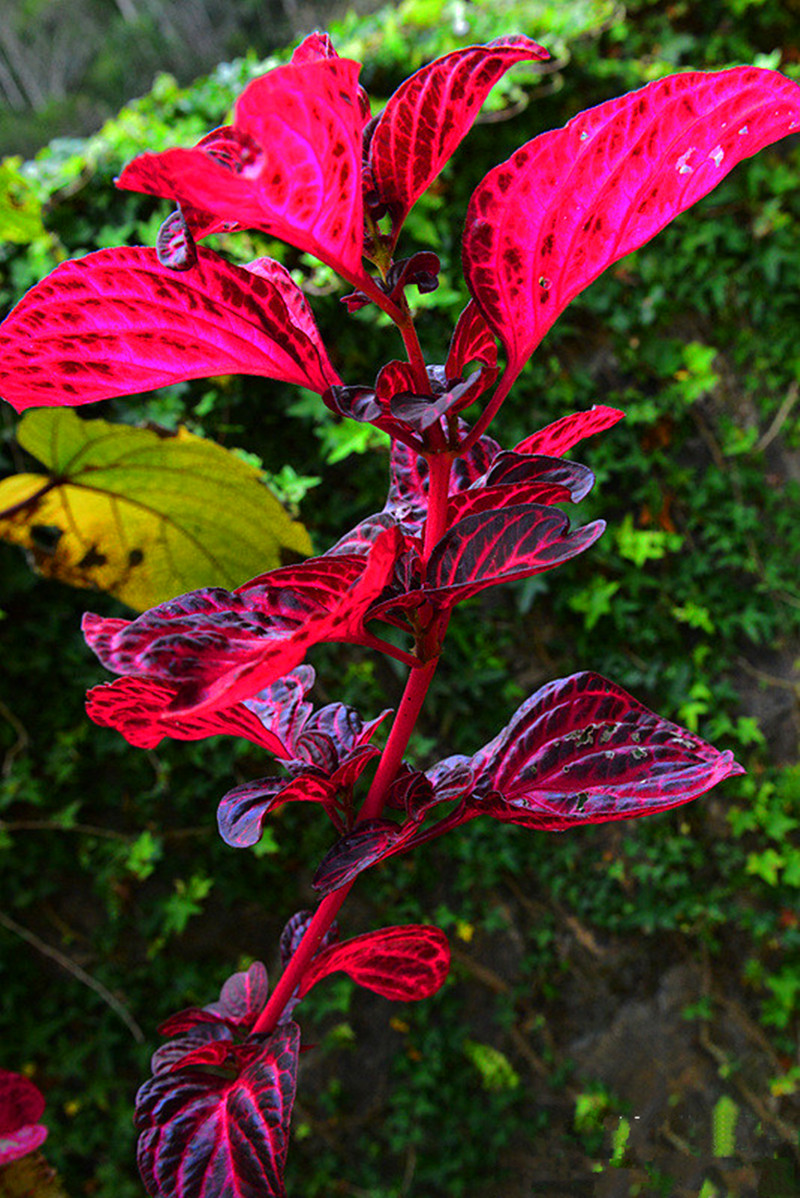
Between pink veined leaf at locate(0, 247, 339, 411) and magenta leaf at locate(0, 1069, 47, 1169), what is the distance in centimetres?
54

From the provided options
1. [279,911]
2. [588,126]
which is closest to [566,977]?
[279,911]

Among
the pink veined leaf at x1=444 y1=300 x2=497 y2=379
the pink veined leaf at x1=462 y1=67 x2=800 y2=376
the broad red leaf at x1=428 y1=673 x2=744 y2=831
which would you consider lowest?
the broad red leaf at x1=428 y1=673 x2=744 y2=831

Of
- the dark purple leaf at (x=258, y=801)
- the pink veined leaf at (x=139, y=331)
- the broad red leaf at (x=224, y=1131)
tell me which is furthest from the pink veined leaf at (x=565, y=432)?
the broad red leaf at (x=224, y=1131)

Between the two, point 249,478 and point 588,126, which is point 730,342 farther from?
point 588,126

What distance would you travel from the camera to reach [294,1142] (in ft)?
4.42

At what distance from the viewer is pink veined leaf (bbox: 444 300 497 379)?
0.43m

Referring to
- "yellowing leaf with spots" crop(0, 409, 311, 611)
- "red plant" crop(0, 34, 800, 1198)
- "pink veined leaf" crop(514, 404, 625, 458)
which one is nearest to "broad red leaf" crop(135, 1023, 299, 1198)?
"red plant" crop(0, 34, 800, 1198)

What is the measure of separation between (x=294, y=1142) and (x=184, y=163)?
1562mm

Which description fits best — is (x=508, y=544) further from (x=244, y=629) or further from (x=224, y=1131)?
(x=224, y=1131)

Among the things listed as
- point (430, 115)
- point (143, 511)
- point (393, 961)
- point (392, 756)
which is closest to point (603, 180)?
point (430, 115)

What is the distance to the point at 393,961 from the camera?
1.73ft

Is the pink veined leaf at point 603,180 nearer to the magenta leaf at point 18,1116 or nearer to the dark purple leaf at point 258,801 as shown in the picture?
the dark purple leaf at point 258,801

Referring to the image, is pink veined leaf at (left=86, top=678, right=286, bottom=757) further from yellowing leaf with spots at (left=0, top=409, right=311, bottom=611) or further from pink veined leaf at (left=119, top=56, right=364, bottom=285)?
yellowing leaf with spots at (left=0, top=409, right=311, bottom=611)

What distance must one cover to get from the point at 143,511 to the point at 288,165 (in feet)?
2.39
